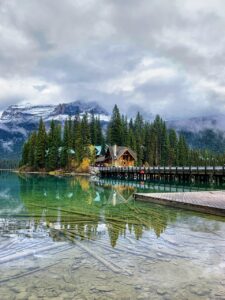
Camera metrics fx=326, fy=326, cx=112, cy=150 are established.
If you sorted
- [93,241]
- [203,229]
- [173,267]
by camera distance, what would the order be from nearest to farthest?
1. [173,267]
2. [93,241]
3. [203,229]

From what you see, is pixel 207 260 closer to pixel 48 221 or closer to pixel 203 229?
pixel 203 229

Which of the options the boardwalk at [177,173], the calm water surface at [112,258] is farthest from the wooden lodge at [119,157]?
the calm water surface at [112,258]

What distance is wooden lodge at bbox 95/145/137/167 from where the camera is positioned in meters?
93.1

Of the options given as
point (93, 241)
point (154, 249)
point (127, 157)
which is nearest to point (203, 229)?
point (154, 249)

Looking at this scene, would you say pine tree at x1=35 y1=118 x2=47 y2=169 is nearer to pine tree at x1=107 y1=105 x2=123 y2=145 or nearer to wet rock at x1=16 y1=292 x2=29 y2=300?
pine tree at x1=107 y1=105 x2=123 y2=145

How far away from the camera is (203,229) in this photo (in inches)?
526

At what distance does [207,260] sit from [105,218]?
7.43 m

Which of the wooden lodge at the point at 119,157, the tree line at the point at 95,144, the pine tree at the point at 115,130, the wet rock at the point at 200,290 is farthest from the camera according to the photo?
the pine tree at the point at 115,130

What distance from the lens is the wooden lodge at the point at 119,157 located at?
306 ft

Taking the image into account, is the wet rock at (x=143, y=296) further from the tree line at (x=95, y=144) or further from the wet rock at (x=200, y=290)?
the tree line at (x=95, y=144)

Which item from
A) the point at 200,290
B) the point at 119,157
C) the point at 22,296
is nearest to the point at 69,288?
the point at 22,296

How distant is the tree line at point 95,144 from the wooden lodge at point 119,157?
14.0 feet

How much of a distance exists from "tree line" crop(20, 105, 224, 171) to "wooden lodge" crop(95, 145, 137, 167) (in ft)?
14.0

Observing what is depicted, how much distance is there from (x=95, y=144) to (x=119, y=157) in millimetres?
21170
